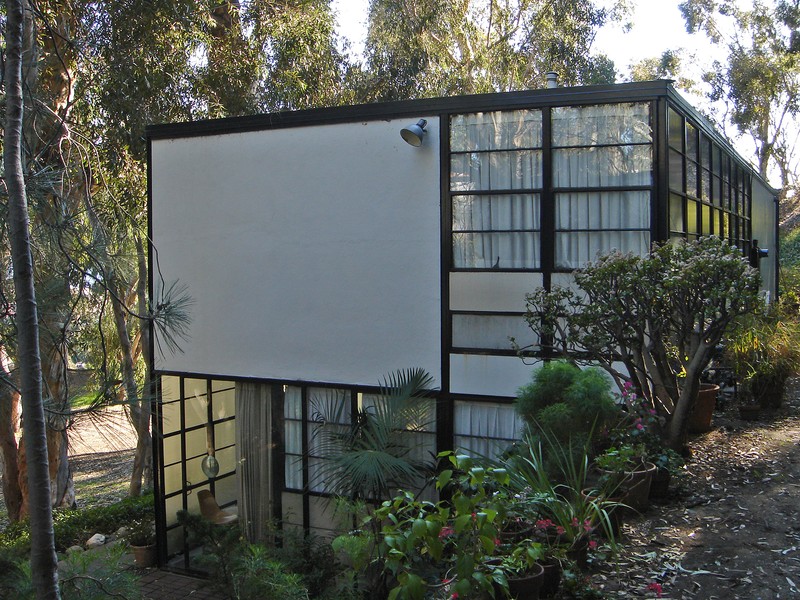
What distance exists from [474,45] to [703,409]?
46.7ft

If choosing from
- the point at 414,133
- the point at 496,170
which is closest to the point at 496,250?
the point at 496,170

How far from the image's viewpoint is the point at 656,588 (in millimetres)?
3887

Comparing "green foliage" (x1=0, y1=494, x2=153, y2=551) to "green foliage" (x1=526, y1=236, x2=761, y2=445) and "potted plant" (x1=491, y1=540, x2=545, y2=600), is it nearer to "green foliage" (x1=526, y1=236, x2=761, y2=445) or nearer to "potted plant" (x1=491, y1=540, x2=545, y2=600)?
"green foliage" (x1=526, y1=236, x2=761, y2=445)

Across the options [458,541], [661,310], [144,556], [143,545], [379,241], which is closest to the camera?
[458,541]

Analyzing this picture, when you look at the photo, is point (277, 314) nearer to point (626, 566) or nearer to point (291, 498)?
point (291, 498)

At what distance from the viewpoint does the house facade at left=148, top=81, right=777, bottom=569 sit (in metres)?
6.96

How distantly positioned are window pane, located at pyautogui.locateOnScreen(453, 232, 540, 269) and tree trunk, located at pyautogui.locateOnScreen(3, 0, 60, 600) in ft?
15.6

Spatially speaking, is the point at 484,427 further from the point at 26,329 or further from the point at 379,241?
the point at 26,329

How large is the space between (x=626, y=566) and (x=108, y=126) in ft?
37.0

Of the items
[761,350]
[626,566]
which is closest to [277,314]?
[626,566]

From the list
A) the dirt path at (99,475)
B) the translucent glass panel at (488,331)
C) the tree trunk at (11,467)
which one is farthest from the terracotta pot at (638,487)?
the tree trunk at (11,467)

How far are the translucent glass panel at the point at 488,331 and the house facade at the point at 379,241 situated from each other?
14 mm

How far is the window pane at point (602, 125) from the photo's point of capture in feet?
22.2

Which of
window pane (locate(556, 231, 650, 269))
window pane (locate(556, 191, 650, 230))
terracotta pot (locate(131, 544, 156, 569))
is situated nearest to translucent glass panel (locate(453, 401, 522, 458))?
window pane (locate(556, 231, 650, 269))
